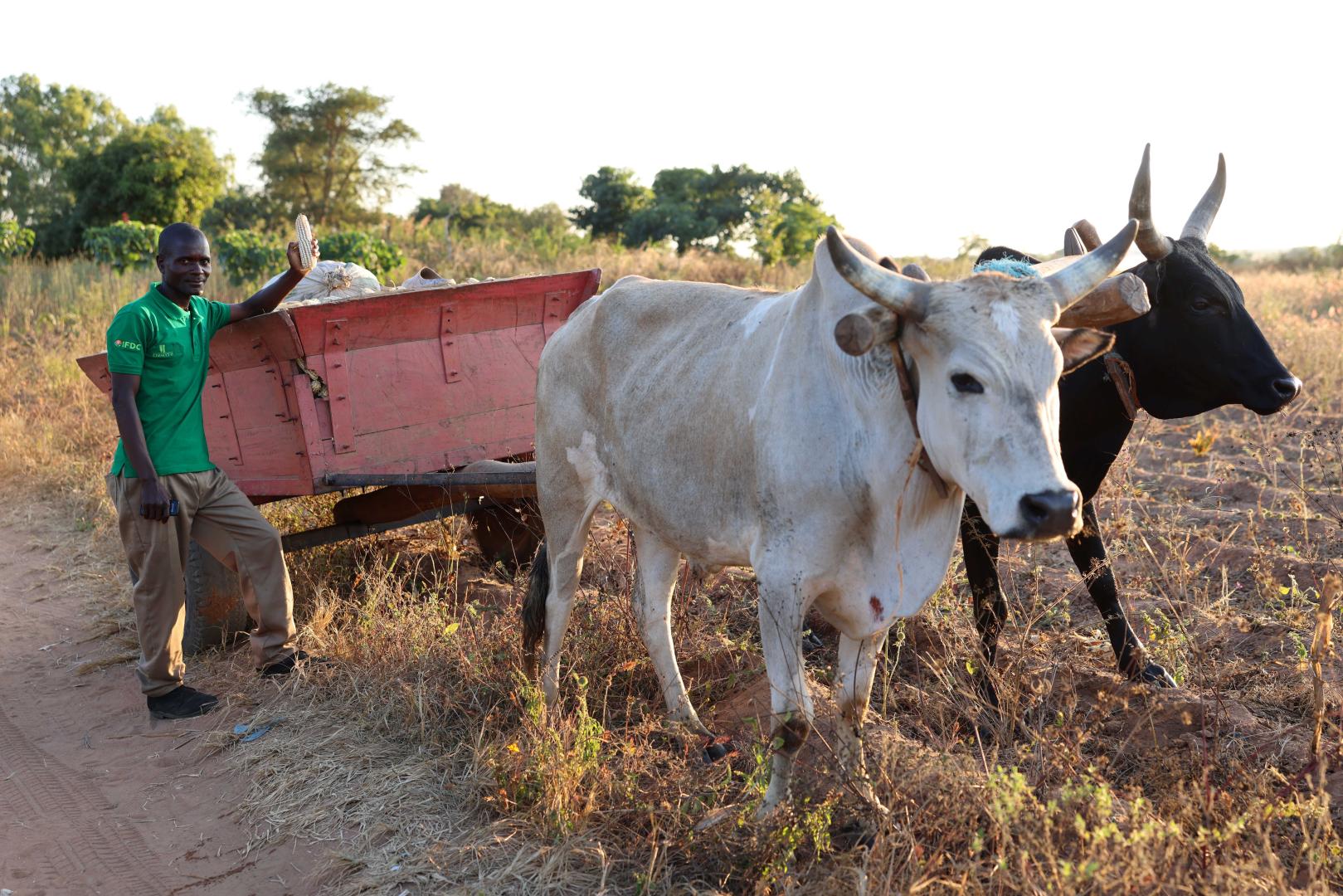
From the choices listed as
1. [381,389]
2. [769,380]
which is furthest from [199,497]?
[769,380]

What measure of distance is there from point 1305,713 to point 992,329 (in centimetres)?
231

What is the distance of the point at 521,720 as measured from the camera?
3.60 meters

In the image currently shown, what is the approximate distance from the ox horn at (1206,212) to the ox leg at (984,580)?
52.4 inches

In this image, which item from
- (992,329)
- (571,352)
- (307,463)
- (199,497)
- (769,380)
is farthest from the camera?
(307,463)

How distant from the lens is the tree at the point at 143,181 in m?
25.0

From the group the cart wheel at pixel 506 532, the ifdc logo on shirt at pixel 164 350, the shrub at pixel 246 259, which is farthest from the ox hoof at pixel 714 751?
the shrub at pixel 246 259

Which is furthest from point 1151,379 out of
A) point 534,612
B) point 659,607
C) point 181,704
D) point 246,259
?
point 246,259

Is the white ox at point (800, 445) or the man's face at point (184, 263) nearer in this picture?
the white ox at point (800, 445)

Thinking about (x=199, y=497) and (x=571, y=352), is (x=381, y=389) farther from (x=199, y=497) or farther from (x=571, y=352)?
(x=571, y=352)

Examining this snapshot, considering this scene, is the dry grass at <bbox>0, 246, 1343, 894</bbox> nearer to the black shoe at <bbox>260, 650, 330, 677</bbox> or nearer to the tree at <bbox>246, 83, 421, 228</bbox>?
the black shoe at <bbox>260, 650, 330, 677</bbox>

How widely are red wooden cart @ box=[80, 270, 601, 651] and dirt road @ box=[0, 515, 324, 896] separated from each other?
65cm

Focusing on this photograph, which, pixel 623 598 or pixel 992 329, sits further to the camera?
pixel 623 598

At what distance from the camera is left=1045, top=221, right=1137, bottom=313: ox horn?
262 cm

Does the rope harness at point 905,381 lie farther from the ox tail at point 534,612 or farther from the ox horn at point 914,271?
the ox tail at point 534,612
